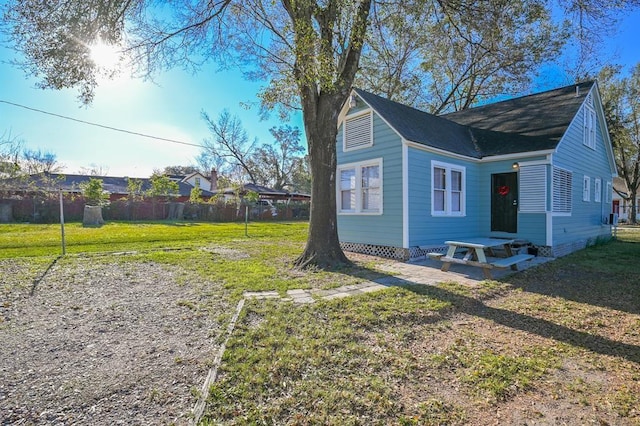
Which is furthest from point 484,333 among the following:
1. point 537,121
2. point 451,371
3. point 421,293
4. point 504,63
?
point 504,63

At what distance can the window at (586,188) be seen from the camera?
11547 mm

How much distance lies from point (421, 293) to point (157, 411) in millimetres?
3921

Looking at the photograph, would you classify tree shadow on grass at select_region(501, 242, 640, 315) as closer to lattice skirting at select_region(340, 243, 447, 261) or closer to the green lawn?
the green lawn

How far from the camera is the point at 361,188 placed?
9688 mm

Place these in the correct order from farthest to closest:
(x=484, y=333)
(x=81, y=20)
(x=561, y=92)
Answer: (x=561, y=92) < (x=81, y=20) < (x=484, y=333)

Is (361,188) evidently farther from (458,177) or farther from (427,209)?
(458,177)

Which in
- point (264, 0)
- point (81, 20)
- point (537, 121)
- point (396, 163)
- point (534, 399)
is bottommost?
point (534, 399)

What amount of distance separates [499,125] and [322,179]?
25.2 ft

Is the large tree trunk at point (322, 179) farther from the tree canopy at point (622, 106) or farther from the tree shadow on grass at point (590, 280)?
the tree canopy at point (622, 106)

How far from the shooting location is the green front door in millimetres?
9719

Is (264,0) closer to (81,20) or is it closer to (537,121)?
(81,20)

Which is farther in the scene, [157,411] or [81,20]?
[81,20]

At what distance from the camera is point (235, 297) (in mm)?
4812

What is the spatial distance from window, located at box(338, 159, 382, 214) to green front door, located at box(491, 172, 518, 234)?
3.76 meters
